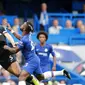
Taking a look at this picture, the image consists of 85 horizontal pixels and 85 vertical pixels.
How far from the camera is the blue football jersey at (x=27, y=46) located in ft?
39.4

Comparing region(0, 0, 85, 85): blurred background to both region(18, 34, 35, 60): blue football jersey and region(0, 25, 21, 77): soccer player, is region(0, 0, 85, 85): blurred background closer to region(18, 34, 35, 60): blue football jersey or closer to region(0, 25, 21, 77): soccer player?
region(0, 25, 21, 77): soccer player

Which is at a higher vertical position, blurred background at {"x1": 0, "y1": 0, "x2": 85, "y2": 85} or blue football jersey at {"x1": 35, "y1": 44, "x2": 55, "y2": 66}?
blurred background at {"x1": 0, "y1": 0, "x2": 85, "y2": 85}

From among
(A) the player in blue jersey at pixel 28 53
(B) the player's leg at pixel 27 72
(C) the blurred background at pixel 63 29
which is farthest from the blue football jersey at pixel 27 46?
(C) the blurred background at pixel 63 29

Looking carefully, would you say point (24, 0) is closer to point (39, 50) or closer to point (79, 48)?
point (79, 48)

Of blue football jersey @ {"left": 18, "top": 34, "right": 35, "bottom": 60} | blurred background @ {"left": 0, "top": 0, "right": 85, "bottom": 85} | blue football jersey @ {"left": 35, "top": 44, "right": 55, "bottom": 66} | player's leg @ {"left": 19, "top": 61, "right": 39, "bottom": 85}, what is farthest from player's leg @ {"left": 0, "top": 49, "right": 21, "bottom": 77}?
blurred background @ {"left": 0, "top": 0, "right": 85, "bottom": 85}

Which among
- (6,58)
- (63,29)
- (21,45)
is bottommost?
(6,58)

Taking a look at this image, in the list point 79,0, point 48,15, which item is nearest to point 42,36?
point 48,15

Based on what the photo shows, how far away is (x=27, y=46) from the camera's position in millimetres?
12117

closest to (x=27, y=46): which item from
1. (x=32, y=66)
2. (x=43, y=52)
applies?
(x=32, y=66)

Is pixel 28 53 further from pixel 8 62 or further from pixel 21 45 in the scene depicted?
pixel 8 62

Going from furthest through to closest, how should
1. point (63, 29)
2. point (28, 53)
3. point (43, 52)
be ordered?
point (63, 29) < point (43, 52) < point (28, 53)

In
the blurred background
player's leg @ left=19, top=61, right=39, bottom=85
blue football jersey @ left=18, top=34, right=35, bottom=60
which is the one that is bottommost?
player's leg @ left=19, top=61, right=39, bottom=85

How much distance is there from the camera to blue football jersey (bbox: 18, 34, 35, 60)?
12.0 metres

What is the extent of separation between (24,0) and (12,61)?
10121 mm
